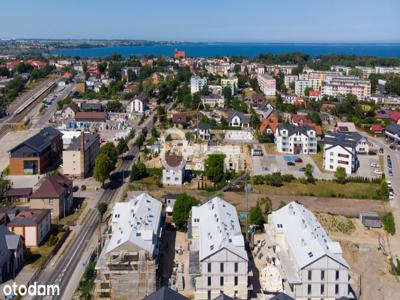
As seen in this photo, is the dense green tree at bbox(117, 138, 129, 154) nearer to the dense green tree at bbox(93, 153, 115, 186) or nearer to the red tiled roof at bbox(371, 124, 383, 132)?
the dense green tree at bbox(93, 153, 115, 186)

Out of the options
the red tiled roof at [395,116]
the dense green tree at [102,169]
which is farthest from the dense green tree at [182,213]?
the red tiled roof at [395,116]

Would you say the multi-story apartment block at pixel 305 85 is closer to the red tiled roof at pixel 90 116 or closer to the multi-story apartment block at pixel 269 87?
the multi-story apartment block at pixel 269 87

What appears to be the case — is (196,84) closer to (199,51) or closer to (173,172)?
(173,172)

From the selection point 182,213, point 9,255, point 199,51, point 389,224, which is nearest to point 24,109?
point 182,213

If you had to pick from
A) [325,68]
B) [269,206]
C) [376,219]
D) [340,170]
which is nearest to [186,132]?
[340,170]

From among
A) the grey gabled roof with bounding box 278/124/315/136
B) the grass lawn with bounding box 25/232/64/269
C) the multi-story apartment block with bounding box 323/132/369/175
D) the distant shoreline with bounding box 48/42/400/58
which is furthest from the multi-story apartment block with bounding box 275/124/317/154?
the distant shoreline with bounding box 48/42/400/58

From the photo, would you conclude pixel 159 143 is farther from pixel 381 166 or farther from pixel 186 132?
pixel 381 166
